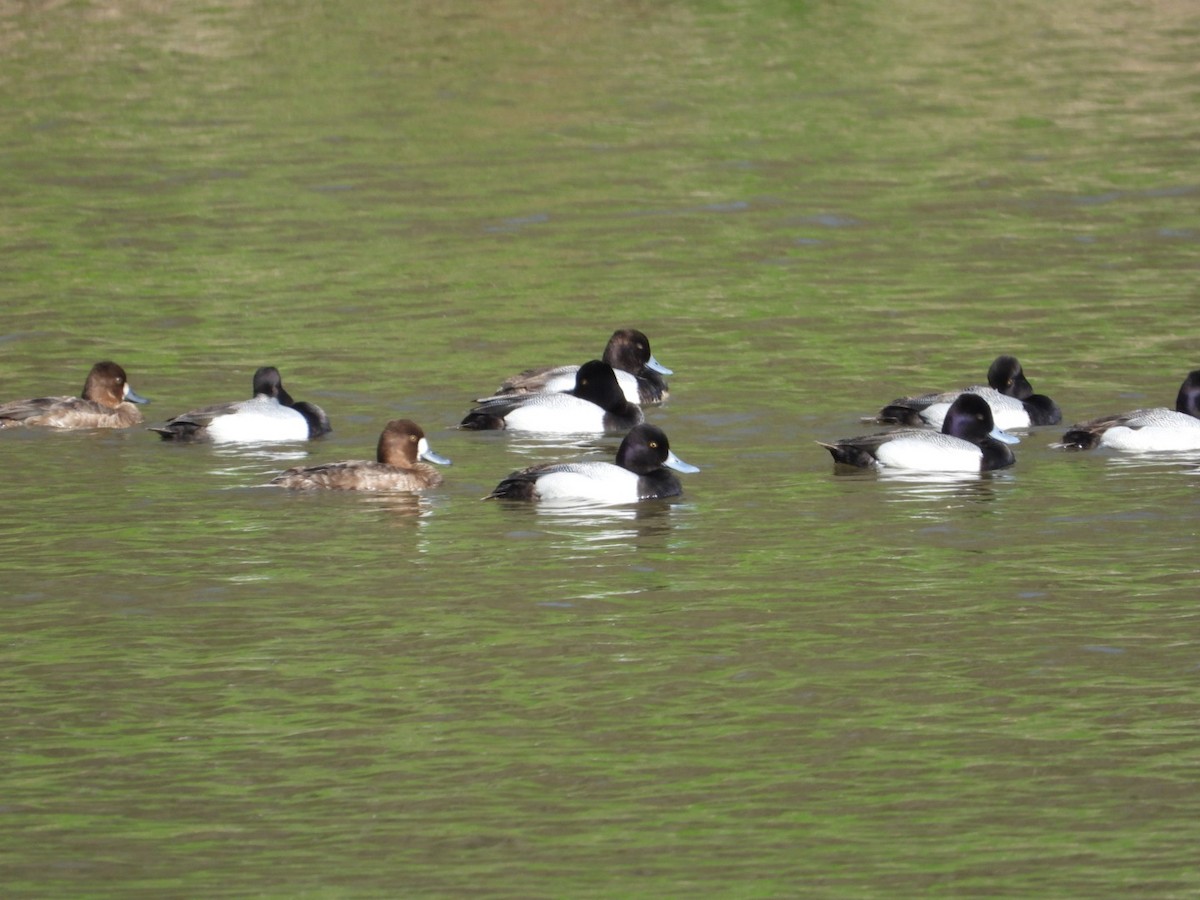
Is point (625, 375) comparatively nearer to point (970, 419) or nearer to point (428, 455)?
point (428, 455)

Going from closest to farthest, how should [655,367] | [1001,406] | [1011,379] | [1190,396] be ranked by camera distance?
1. [1190,396]
2. [1001,406]
3. [1011,379]
4. [655,367]

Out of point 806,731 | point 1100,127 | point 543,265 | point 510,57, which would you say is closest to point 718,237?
point 543,265

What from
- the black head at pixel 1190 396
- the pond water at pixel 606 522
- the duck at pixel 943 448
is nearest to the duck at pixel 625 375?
the pond water at pixel 606 522

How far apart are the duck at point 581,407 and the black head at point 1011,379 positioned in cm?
255

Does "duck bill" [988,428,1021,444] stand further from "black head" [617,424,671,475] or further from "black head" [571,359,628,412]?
"black head" [571,359,628,412]

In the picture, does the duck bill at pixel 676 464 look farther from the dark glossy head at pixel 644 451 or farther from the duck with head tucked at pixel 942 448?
the duck with head tucked at pixel 942 448

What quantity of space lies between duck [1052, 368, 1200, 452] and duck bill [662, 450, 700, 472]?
255 centimetres

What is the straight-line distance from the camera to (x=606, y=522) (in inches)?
516

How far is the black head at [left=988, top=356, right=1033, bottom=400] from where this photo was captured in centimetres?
1612

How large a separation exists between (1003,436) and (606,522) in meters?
3.19

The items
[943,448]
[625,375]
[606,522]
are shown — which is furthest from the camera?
[625,375]

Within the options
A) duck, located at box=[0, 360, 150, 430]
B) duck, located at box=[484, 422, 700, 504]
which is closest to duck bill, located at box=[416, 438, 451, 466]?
duck, located at box=[484, 422, 700, 504]

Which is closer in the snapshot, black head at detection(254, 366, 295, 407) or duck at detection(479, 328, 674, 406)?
black head at detection(254, 366, 295, 407)

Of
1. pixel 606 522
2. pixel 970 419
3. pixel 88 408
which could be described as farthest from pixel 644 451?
pixel 88 408
